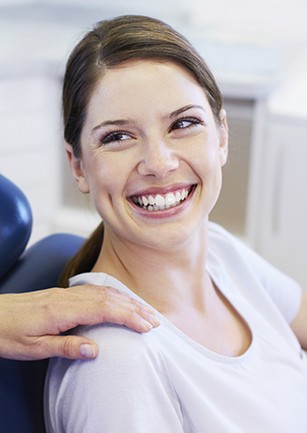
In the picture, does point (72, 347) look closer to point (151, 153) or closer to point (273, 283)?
point (151, 153)

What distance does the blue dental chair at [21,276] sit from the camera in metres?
1.25

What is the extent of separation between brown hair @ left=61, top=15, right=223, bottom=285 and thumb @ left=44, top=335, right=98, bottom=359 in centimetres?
32

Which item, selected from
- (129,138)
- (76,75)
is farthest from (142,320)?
(76,75)

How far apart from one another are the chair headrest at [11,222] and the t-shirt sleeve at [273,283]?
376mm

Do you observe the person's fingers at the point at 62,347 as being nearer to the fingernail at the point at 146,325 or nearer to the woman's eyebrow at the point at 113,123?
the fingernail at the point at 146,325

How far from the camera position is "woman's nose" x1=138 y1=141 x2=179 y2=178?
1.19 metres

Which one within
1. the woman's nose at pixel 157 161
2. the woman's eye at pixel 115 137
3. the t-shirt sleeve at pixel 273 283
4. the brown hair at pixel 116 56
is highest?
the brown hair at pixel 116 56

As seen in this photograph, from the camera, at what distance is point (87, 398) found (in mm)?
1111

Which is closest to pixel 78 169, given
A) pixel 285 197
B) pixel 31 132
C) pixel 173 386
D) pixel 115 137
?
pixel 115 137

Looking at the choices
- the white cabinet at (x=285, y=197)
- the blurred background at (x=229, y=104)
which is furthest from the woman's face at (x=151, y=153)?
the white cabinet at (x=285, y=197)

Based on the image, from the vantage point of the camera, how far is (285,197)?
2.57 m

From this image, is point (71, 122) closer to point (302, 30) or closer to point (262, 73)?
point (262, 73)

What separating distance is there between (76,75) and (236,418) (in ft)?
1.84

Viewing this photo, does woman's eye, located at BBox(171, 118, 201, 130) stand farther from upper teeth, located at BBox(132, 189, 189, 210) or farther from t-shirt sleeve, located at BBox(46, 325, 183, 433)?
t-shirt sleeve, located at BBox(46, 325, 183, 433)
